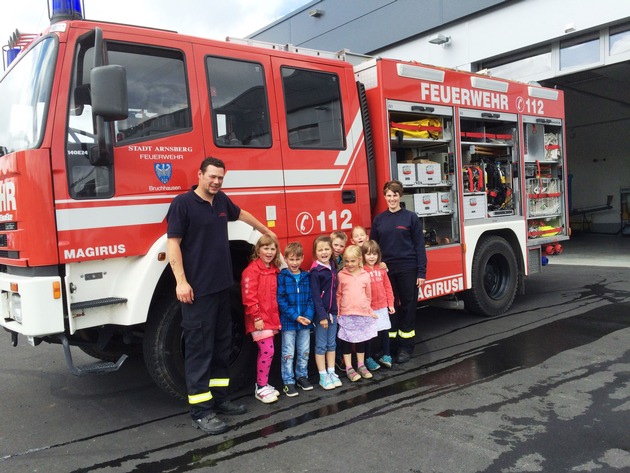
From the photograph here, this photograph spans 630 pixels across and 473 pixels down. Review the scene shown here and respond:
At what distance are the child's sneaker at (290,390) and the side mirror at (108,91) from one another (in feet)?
8.06

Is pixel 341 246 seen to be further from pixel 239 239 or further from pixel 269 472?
pixel 269 472

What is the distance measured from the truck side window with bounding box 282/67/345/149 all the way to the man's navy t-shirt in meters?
1.26

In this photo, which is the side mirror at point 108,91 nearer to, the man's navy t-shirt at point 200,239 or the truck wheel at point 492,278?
the man's navy t-shirt at point 200,239

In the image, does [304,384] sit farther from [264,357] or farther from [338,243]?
[338,243]

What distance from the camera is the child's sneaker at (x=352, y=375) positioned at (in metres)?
4.55

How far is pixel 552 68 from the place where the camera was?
1112 cm

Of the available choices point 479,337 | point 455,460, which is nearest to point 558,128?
point 479,337

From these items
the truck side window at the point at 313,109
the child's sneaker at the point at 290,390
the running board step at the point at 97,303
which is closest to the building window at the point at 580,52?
the truck side window at the point at 313,109

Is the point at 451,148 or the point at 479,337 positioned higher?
the point at 451,148

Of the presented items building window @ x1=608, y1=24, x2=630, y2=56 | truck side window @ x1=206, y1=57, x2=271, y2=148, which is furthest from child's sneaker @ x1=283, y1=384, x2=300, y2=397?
building window @ x1=608, y1=24, x2=630, y2=56

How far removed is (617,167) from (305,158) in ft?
59.2

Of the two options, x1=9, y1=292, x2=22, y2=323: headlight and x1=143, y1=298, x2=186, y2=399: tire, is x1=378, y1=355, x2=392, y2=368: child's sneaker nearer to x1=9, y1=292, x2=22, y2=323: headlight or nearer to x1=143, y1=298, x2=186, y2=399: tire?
x1=143, y1=298, x2=186, y2=399: tire

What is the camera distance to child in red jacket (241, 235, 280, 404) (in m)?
4.09

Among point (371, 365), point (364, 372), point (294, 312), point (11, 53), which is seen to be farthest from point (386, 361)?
point (11, 53)
